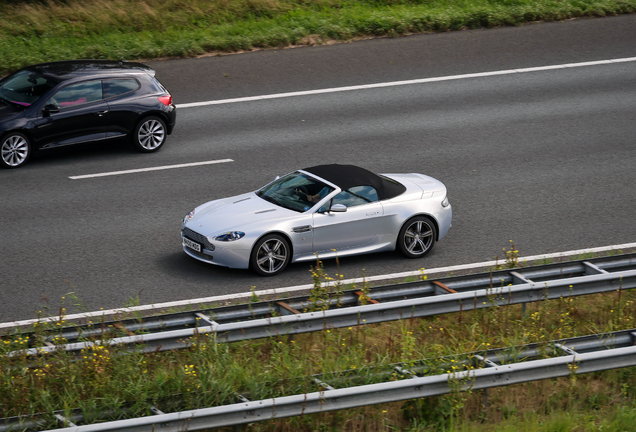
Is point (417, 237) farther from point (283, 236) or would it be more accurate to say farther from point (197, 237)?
point (197, 237)

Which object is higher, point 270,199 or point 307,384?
point 270,199

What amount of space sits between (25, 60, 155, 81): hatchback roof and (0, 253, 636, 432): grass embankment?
8536mm

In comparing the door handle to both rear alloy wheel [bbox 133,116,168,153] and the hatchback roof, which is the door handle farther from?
the hatchback roof

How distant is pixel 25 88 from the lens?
1488 cm

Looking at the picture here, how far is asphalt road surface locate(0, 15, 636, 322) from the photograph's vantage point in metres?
11.1

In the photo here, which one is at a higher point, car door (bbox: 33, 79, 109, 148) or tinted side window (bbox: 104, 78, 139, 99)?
tinted side window (bbox: 104, 78, 139, 99)

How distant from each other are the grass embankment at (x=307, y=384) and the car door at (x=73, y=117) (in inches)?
301

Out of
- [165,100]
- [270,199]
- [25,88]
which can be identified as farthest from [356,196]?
[25,88]

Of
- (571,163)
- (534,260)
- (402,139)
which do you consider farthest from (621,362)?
(402,139)

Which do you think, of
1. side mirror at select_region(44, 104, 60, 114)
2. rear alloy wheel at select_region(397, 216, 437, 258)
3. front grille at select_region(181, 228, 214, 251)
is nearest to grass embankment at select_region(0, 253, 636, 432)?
front grille at select_region(181, 228, 214, 251)

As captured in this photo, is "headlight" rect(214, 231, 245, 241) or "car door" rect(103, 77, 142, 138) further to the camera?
"car door" rect(103, 77, 142, 138)

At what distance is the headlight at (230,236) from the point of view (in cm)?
1055

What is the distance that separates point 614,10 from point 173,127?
13614 millimetres

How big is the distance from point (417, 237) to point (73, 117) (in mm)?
7053
